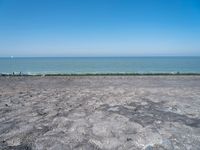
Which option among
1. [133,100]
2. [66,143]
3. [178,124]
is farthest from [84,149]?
[133,100]

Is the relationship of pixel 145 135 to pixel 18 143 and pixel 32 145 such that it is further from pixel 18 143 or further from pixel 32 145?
pixel 18 143

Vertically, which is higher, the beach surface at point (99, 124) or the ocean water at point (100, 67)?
the beach surface at point (99, 124)

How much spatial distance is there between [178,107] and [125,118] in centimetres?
196

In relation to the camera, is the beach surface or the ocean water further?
the ocean water

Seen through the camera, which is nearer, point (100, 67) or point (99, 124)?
point (99, 124)

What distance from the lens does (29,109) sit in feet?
16.4

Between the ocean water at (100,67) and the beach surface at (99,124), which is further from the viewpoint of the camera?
the ocean water at (100,67)

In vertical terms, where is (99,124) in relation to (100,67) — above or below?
above

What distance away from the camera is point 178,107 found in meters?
5.21

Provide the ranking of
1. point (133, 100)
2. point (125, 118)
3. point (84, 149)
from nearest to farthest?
point (84, 149) → point (125, 118) → point (133, 100)

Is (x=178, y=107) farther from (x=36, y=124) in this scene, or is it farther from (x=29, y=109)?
(x=29, y=109)

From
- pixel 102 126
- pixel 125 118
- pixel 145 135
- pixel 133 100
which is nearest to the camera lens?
pixel 145 135

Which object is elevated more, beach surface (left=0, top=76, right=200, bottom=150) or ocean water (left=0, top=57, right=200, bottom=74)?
beach surface (left=0, top=76, right=200, bottom=150)

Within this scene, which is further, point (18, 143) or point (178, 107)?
point (178, 107)
